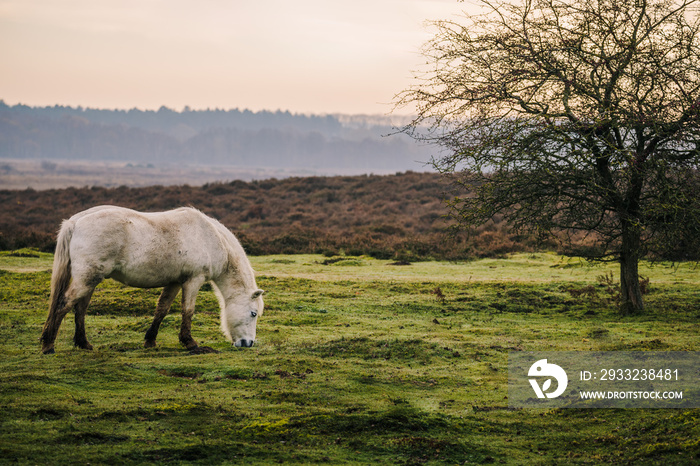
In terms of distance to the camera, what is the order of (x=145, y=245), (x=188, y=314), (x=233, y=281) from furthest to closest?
(x=233, y=281)
(x=188, y=314)
(x=145, y=245)

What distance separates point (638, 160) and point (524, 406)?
23.7 ft

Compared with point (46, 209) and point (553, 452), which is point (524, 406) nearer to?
point (553, 452)

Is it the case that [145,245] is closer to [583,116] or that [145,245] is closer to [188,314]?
[188,314]

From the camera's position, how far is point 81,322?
1003cm

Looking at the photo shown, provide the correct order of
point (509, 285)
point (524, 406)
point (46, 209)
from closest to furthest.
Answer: point (524, 406)
point (509, 285)
point (46, 209)

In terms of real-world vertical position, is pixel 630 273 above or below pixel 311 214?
below

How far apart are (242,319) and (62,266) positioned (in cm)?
316

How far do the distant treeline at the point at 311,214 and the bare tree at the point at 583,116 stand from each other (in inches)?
596

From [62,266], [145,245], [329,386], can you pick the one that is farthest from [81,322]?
[329,386]

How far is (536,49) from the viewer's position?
43.9ft

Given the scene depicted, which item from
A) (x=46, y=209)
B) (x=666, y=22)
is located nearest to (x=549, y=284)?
(x=666, y=22)

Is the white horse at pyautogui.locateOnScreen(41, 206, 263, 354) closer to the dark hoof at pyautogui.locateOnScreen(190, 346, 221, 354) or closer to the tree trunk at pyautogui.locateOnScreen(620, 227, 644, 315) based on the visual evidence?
the dark hoof at pyautogui.locateOnScreen(190, 346, 221, 354)

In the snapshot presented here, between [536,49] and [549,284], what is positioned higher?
[536,49]

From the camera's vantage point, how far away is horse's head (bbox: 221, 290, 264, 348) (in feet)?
35.8
